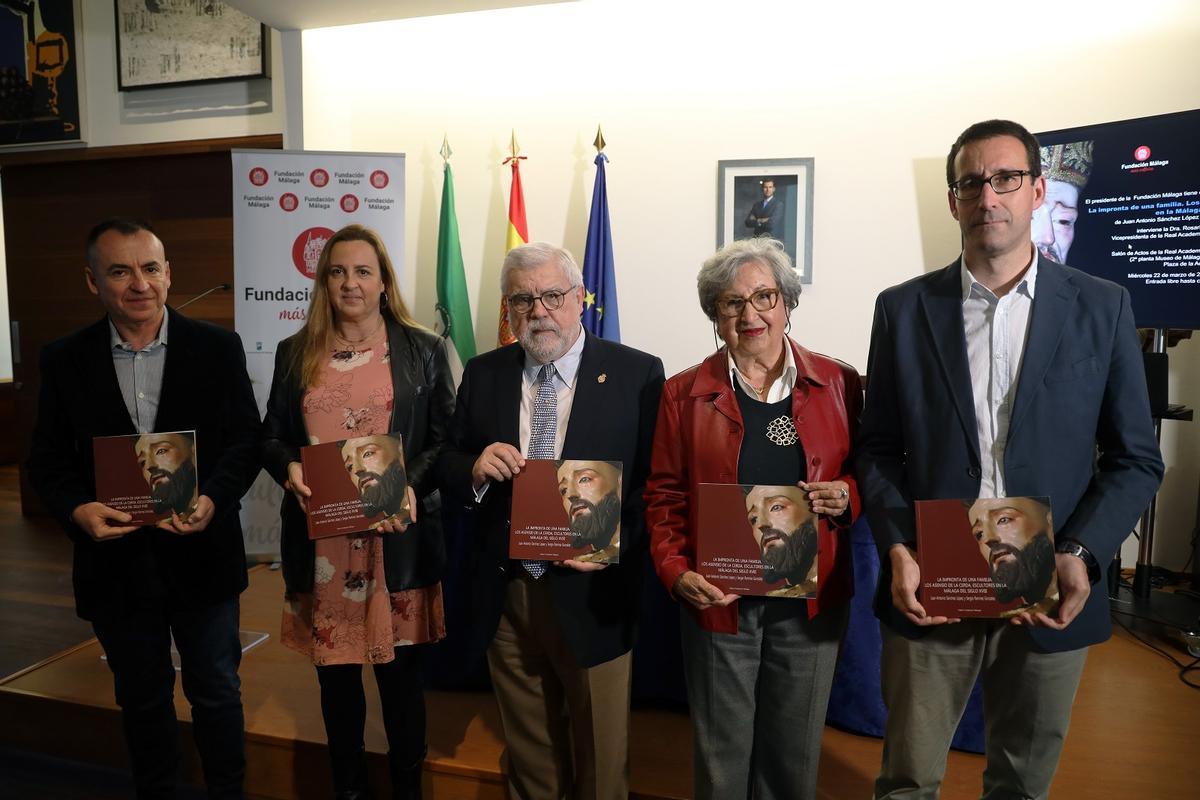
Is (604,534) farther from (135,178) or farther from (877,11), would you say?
(135,178)

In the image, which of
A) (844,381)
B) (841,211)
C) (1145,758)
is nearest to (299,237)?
(844,381)

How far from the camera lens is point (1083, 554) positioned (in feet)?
4.19

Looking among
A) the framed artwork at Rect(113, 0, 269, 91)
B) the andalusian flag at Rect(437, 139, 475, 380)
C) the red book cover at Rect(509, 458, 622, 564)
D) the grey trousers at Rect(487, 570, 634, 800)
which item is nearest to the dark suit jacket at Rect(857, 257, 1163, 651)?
the red book cover at Rect(509, 458, 622, 564)

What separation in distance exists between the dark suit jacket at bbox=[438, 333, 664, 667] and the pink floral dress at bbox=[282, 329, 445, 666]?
0.77 ft

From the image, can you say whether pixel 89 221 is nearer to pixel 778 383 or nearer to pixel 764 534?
pixel 778 383

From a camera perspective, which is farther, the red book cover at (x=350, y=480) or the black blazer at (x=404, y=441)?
the black blazer at (x=404, y=441)

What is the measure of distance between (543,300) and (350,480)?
608 millimetres

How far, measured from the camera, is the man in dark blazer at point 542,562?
1.62m

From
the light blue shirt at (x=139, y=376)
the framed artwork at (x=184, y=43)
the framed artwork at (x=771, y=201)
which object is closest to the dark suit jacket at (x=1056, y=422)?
the light blue shirt at (x=139, y=376)

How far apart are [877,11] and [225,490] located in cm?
390

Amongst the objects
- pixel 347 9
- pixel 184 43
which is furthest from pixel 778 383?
pixel 184 43

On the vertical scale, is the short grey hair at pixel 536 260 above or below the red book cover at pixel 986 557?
above

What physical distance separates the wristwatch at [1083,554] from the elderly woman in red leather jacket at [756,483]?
1.18 feet

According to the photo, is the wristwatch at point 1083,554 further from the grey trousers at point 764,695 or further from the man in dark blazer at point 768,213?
the man in dark blazer at point 768,213
